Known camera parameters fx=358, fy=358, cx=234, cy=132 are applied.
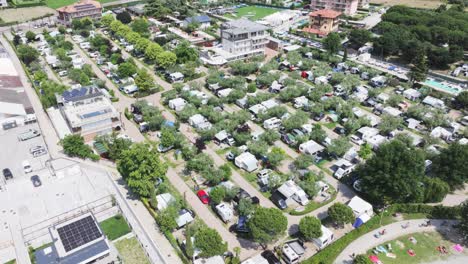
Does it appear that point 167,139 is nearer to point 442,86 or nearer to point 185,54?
point 185,54

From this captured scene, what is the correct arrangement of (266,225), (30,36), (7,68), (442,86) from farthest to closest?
(30,36) → (7,68) → (442,86) → (266,225)

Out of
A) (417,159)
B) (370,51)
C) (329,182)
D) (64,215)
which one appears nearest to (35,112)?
(64,215)

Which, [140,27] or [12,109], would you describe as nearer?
[12,109]

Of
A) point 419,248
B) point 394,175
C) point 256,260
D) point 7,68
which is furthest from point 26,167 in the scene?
point 419,248

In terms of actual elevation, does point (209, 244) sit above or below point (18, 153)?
above

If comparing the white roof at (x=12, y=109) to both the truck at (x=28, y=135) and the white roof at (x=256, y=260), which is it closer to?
the truck at (x=28, y=135)

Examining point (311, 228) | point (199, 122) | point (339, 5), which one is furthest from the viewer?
point (339, 5)

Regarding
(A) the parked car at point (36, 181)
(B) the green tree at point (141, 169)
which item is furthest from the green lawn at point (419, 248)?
(A) the parked car at point (36, 181)

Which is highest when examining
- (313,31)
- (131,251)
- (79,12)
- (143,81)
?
(79,12)
